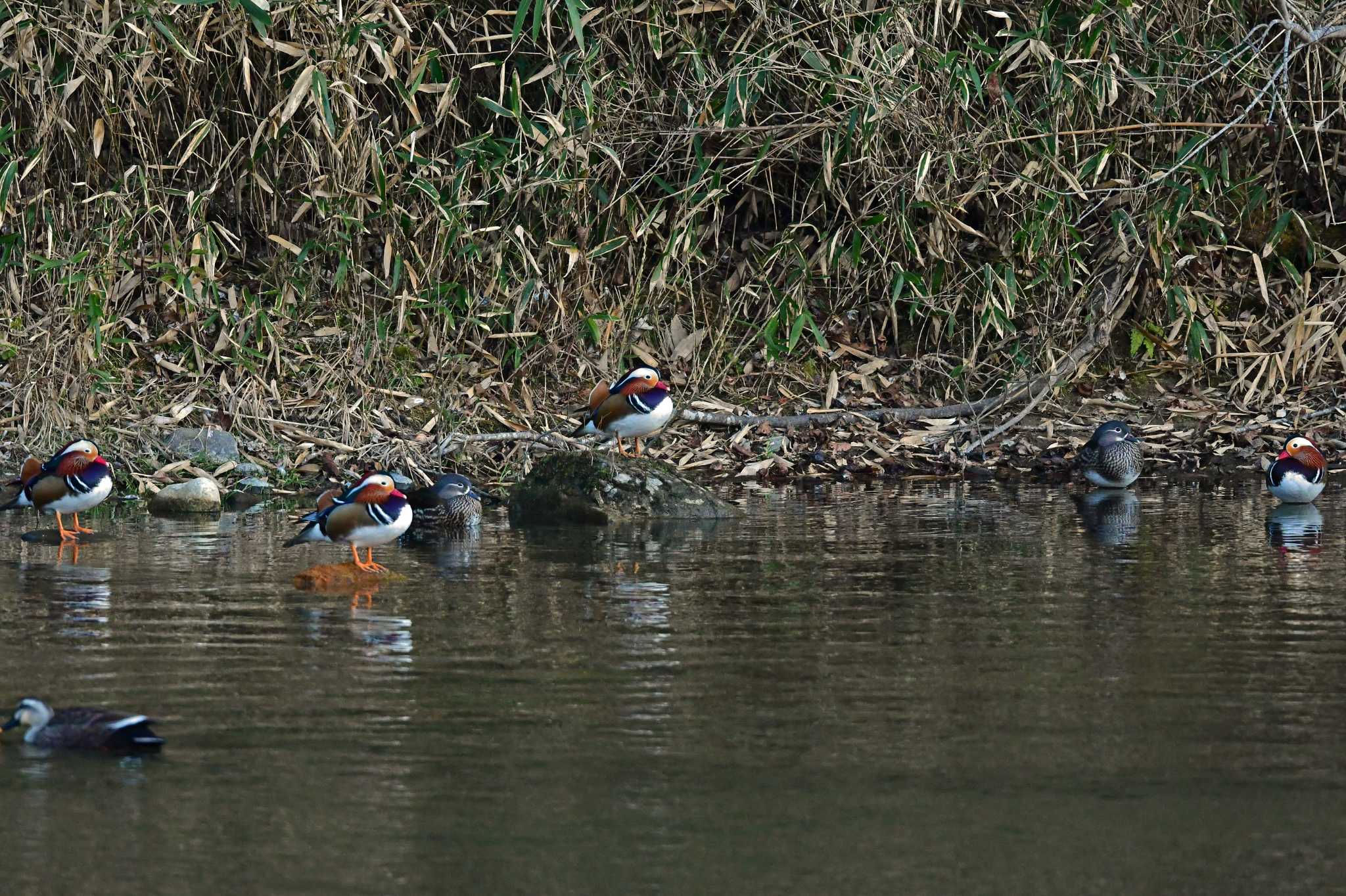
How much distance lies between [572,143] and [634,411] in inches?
118

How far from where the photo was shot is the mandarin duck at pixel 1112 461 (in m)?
12.3

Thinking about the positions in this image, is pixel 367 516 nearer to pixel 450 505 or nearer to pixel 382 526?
pixel 382 526

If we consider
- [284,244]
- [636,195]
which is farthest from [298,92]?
[636,195]

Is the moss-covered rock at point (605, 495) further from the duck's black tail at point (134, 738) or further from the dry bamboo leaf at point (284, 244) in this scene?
the duck's black tail at point (134, 738)

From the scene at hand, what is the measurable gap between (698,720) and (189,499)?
21.5ft

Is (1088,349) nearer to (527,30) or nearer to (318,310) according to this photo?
(527,30)

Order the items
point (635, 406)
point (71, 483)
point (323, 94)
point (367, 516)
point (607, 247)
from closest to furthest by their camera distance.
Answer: point (367, 516), point (71, 483), point (635, 406), point (323, 94), point (607, 247)

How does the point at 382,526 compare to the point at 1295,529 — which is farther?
the point at 1295,529

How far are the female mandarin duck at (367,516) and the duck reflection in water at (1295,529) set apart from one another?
4.37 meters

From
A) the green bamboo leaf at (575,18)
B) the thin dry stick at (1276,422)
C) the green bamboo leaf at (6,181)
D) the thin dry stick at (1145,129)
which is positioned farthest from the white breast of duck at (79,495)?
the thin dry stick at (1276,422)

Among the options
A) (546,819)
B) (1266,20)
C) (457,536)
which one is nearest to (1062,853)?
(546,819)

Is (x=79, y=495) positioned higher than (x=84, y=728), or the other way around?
(x=79, y=495)

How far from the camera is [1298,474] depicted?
11352 millimetres

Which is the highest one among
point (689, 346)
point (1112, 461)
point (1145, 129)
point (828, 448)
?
point (1145, 129)
